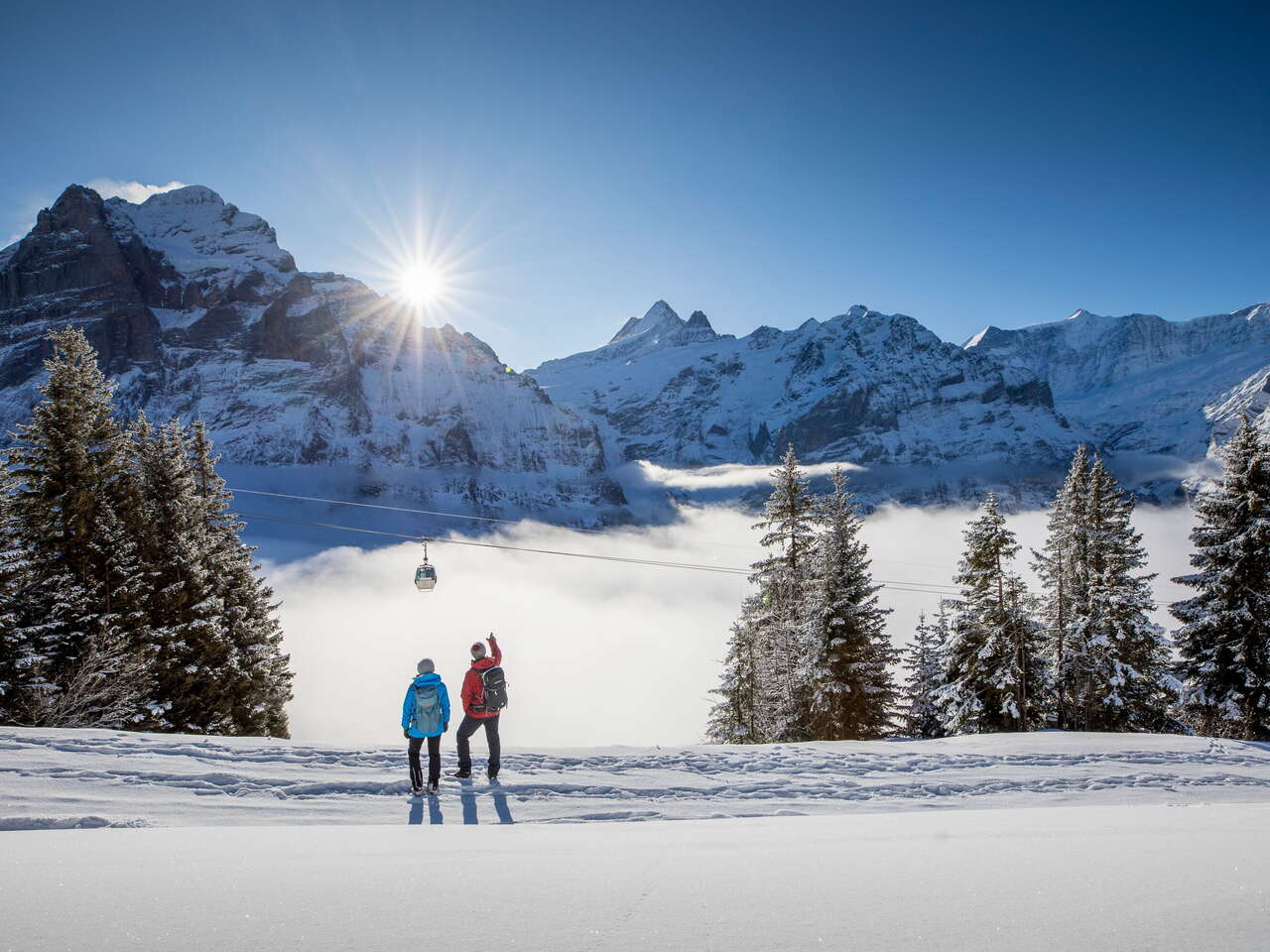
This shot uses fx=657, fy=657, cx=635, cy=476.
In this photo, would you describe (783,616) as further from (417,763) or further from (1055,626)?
(417,763)

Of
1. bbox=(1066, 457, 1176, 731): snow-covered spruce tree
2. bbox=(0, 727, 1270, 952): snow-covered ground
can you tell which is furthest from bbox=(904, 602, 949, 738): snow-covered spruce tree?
bbox=(0, 727, 1270, 952): snow-covered ground

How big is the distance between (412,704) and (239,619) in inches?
659

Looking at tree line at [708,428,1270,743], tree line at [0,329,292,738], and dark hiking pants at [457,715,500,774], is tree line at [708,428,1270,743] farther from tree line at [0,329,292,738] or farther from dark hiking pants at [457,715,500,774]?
tree line at [0,329,292,738]

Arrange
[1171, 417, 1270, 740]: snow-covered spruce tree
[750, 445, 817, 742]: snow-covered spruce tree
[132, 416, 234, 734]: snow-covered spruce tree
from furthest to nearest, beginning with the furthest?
[750, 445, 817, 742]: snow-covered spruce tree
[1171, 417, 1270, 740]: snow-covered spruce tree
[132, 416, 234, 734]: snow-covered spruce tree

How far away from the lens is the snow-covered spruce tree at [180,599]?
19.5m

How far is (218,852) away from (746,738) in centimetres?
3294

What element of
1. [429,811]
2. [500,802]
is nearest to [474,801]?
[500,802]

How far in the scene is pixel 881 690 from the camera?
25.2 m

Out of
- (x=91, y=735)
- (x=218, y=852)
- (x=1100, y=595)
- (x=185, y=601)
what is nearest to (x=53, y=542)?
(x=185, y=601)

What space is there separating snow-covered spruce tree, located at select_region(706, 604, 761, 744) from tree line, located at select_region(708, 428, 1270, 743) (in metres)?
4.48

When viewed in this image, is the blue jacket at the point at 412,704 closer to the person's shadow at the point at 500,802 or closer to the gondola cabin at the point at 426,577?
the person's shadow at the point at 500,802

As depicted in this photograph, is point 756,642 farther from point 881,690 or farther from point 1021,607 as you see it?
point 1021,607

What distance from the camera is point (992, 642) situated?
26453mm

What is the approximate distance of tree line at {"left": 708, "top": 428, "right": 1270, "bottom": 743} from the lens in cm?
2328
